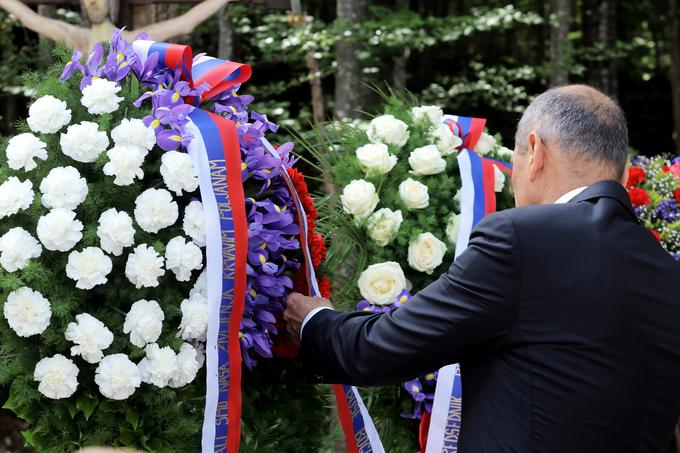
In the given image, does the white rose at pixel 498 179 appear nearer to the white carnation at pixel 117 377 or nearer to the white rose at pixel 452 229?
the white rose at pixel 452 229

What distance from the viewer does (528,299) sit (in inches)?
75.8

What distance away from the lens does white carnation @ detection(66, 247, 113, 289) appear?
207cm

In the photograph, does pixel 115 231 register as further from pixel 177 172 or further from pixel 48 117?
A: pixel 48 117

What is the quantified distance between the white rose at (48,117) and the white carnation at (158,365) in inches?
25.5

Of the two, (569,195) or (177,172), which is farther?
(177,172)

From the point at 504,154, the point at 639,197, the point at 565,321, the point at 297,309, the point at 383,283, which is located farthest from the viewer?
the point at 639,197

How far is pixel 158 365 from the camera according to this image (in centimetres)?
214

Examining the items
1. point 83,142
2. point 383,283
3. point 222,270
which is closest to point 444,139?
Result: point 383,283

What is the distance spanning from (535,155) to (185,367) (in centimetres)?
108

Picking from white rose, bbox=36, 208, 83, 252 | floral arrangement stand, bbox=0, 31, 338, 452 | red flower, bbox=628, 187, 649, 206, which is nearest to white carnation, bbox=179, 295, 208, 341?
floral arrangement stand, bbox=0, 31, 338, 452

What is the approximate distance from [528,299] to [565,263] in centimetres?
12

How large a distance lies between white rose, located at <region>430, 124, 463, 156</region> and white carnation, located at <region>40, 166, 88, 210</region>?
1.51 metres

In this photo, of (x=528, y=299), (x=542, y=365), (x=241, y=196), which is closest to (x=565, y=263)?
(x=528, y=299)

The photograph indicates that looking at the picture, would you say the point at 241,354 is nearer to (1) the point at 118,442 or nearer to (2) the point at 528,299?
(1) the point at 118,442
